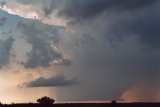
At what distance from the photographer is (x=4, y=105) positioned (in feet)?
328

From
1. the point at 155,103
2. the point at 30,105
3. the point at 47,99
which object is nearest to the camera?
the point at 47,99

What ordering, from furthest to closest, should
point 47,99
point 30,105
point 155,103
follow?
point 155,103 → point 30,105 → point 47,99

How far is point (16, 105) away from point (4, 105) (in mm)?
4282

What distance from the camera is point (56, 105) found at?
328ft

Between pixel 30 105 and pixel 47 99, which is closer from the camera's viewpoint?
pixel 47 99

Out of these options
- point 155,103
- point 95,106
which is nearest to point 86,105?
point 95,106

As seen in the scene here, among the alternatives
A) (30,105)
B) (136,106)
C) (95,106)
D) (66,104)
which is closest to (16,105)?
(30,105)

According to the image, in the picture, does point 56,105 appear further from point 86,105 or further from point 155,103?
point 155,103

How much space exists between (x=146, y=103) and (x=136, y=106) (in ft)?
17.8

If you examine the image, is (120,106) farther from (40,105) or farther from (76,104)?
(40,105)

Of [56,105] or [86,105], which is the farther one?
[86,105]

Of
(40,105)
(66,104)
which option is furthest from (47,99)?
(66,104)

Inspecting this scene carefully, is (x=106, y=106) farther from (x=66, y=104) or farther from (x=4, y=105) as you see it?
(x=4, y=105)

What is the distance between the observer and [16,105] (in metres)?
104
